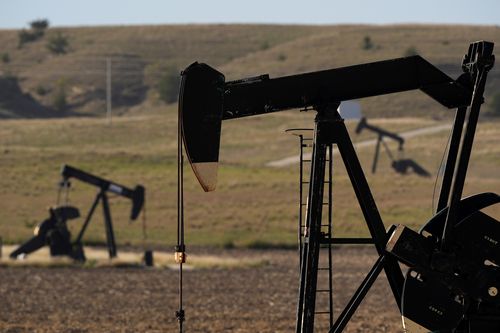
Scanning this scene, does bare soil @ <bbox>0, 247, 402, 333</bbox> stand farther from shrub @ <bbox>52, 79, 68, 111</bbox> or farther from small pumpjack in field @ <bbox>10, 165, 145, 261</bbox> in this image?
shrub @ <bbox>52, 79, 68, 111</bbox>

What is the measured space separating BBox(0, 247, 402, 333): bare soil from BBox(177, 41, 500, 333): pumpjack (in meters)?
6.93

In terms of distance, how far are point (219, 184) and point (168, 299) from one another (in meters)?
30.2

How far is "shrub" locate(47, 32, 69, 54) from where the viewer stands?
131625mm

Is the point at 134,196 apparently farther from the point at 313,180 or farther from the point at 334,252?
the point at 313,180

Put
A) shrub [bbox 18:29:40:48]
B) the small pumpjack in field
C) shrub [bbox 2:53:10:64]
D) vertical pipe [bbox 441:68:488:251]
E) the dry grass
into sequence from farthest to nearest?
1. shrub [bbox 18:29:40:48]
2. shrub [bbox 2:53:10:64]
3. the small pumpjack in field
4. the dry grass
5. vertical pipe [bbox 441:68:488:251]

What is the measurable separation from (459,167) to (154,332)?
7.34m

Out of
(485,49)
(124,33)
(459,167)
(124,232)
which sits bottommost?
(124,232)

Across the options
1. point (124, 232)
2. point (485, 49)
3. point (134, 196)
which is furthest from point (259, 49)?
point (485, 49)

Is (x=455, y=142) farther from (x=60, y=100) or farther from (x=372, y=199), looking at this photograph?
(x=60, y=100)

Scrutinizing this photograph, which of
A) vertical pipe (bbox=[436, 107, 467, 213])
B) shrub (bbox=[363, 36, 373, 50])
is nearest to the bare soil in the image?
vertical pipe (bbox=[436, 107, 467, 213])

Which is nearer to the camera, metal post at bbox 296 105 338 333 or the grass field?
metal post at bbox 296 105 338 333

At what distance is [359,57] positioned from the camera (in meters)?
111

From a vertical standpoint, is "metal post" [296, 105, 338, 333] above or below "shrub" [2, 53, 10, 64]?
below

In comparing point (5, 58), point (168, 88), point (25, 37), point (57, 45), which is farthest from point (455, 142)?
point (25, 37)
